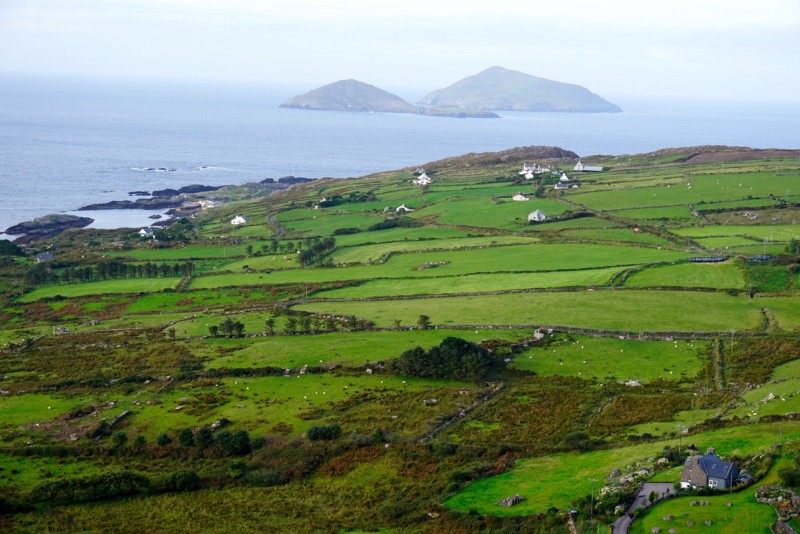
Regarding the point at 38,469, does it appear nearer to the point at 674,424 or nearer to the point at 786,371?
the point at 674,424

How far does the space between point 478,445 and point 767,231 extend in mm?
68618

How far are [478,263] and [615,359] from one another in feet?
116

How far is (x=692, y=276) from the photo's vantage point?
81.0 metres

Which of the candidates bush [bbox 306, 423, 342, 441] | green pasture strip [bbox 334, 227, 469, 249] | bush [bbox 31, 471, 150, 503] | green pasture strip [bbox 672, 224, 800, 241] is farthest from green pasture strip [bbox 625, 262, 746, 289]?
bush [bbox 31, 471, 150, 503]

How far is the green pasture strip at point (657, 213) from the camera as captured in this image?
371 feet

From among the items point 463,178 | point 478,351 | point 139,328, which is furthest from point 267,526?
point 463,178

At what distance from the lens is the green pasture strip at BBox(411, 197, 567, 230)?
119312 millimetres

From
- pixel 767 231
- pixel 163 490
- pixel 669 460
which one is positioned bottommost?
pixel 163 490

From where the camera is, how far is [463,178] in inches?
6560

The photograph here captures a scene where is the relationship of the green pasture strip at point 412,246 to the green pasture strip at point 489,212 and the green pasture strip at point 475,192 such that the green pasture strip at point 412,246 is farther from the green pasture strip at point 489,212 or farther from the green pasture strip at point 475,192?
the green pasture strip at point 475,192

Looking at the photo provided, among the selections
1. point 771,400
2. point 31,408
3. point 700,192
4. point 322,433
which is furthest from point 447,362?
point 700,192

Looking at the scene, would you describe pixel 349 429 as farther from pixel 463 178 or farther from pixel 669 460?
pixel 463 178

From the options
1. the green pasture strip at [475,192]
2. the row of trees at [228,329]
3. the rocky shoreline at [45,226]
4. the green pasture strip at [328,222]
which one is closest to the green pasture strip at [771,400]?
the row of trees at [228,329]

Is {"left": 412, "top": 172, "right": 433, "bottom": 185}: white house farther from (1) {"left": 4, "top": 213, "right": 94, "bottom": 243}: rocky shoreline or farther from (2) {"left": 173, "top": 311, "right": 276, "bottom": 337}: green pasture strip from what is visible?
(2) {"left": 173, "top": 311, "right": 276, "bottom": 337}: green pasture strip
